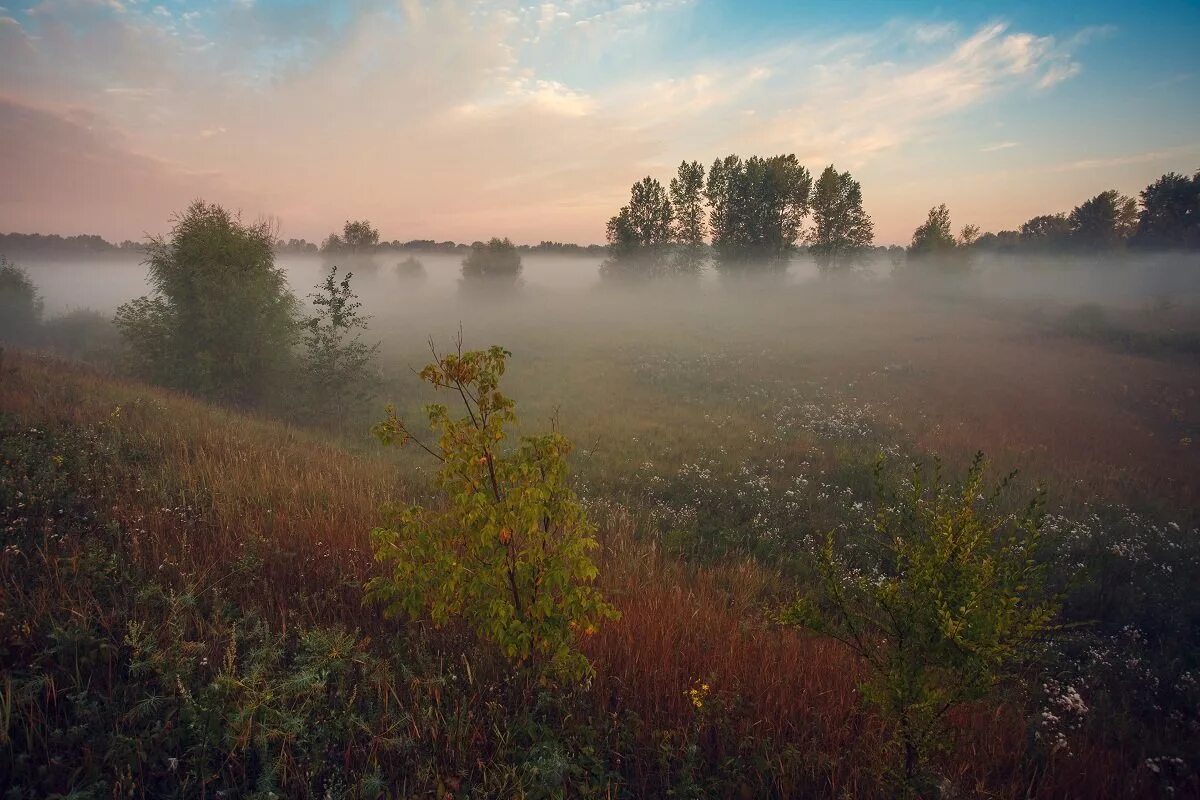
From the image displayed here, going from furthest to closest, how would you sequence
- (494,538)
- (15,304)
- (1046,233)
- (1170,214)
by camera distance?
(1046,233)
(1170,214)
(15,304)
(494,538)

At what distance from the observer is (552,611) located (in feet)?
11.7

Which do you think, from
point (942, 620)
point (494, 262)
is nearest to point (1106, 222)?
point (494, 262)

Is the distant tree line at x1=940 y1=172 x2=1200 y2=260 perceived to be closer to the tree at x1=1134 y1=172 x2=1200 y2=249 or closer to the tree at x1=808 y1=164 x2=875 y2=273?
the tree at x1=1134 y1=172 x2=1200 y2=249

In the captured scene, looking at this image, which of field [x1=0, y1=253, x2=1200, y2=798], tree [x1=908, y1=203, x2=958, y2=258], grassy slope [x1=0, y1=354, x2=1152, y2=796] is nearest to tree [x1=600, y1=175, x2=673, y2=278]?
tree [x1=908, y1=203, x2=958, y2=258]

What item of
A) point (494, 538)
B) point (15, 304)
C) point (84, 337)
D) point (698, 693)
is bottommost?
point (698, 693)

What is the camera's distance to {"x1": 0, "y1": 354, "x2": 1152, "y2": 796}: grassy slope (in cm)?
326

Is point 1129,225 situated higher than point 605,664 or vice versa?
point 1129,225

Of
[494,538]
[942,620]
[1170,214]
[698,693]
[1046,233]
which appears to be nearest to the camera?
[942,620]

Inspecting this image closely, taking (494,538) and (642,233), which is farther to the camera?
(642,233)

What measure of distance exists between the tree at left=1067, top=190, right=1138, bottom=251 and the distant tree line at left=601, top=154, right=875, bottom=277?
3444 centimetres

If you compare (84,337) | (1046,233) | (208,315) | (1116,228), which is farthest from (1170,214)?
(84,337)

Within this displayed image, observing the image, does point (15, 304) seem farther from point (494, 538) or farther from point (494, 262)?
point (494, 538)

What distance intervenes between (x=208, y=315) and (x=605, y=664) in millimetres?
20345

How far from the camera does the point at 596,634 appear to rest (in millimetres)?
4477
